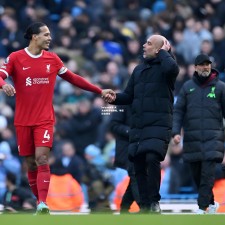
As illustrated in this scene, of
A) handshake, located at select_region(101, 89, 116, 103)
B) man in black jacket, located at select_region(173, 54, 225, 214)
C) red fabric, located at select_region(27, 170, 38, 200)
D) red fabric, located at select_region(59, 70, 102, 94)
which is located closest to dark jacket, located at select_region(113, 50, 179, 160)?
handshake, located at select_region(101, 89, 116, 103)

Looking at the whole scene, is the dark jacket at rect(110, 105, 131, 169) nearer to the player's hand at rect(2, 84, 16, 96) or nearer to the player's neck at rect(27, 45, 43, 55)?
the player's neck at rect(27, 45, 43, 55)

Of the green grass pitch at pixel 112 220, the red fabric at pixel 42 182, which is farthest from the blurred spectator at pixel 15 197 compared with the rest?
the green grass pitch at pixel 112 220

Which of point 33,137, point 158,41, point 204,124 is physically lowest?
point 33,137

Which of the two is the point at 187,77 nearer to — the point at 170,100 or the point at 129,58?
the point at 129,58

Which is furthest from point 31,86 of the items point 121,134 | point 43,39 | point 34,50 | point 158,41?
point 121,134

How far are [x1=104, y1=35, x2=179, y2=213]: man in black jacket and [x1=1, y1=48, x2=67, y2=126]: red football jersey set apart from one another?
98 cm

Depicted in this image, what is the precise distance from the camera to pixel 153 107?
1364cm

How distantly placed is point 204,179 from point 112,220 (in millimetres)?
4711

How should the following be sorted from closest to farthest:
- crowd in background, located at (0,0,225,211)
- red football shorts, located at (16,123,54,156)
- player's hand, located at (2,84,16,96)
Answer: player's hand, located at (2,84,16,96)
red football shorts, located at (16,123,54,156)
crowd in background, located at (0,0,225,211)

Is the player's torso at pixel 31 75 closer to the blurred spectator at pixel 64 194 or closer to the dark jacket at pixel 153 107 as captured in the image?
the dark jacket at pixel 153 107

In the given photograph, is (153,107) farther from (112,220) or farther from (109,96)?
(112,220)

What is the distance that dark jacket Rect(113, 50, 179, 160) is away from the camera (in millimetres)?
13594

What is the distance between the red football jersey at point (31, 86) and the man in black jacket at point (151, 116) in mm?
978

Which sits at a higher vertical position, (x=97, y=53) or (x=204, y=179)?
(x=97, y=53)
